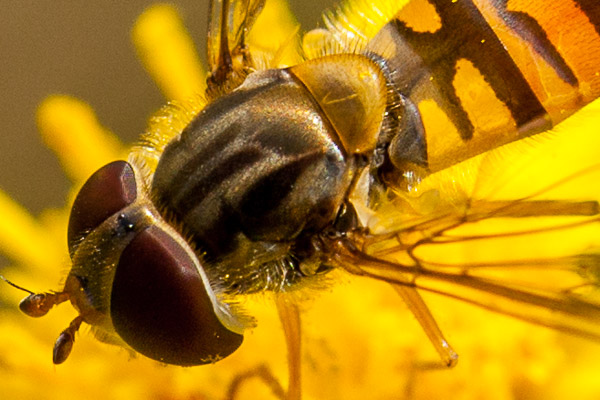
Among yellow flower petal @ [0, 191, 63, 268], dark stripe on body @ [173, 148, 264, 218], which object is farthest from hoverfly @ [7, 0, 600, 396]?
yellow flower petal @ [0, 191, 63, 268]

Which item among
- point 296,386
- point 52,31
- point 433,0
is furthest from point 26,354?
point 433,0

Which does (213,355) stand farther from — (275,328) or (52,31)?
(52,31)

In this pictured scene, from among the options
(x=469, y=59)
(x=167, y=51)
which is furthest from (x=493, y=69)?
(x=167, y=51)

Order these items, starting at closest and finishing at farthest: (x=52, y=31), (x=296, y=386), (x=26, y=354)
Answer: (x=296, y=386)
(x=26, y=354)
(x=52, y=31)


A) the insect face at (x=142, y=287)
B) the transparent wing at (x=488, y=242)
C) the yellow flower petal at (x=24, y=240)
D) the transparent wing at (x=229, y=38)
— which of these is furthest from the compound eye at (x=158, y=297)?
the yellow flower petal at (x=24, y=240)

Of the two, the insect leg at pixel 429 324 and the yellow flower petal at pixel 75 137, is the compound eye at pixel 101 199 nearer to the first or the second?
the insect leg at pixel 429 324

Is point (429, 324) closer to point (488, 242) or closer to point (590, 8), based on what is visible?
point (488, 242)
